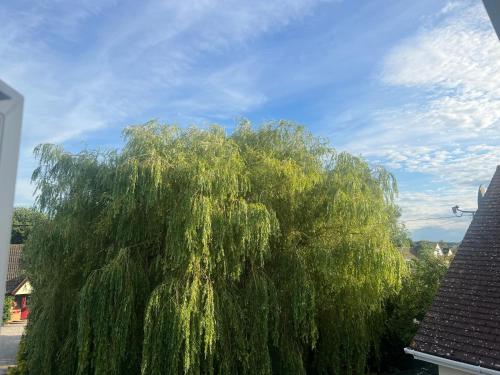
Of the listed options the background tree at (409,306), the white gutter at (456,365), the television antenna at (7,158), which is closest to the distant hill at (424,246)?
the background tree at (409,306)

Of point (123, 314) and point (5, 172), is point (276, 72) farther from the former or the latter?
point (5, 172)

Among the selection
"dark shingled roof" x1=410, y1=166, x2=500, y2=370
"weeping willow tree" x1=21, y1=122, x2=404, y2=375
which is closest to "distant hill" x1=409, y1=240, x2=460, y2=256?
"weeping willow tree" x1=21, y1=122, x2=404, y2=375

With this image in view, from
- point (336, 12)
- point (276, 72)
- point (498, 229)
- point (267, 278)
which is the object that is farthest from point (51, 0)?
point (498, 229)

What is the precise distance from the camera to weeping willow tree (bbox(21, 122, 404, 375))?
7.30 meters

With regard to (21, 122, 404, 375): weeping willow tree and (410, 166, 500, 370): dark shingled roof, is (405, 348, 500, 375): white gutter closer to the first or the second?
(410, 166, 500, 370): dark shingled roof

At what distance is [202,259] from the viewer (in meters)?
7.61

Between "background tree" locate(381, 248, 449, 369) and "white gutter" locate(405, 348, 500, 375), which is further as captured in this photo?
"background tree" locate(381, 248, 449, 369)

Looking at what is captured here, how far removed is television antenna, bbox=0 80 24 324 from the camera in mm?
735

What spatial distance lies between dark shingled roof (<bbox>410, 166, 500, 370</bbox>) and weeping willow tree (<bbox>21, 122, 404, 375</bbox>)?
1.34m

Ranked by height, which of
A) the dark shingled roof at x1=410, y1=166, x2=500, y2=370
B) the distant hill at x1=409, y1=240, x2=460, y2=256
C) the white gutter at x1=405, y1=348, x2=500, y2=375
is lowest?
the white gutter at x1=405, y1=348, x2=500, y2=375

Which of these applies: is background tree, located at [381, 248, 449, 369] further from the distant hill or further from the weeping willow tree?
the weeping willow tree

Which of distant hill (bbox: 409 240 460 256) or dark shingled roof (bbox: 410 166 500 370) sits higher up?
distant hill (bbox: 409 240 460 256)

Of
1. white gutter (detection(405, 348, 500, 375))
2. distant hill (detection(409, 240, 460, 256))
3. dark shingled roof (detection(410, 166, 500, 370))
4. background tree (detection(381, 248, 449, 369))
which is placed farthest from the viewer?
distant hill (detection(409, 240, 460, 256))

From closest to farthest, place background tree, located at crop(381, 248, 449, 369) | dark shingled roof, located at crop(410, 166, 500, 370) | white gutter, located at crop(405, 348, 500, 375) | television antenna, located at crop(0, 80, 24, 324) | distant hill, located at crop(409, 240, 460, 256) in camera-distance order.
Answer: television antenna, located at crop(0, 80, 24, 324) → white gutter, located at crop(405, 348, 500, 375) → dark shingled roof, located at crop(410, 166, 500, 370) → background tree, located at crop(381, 248, 449, 369) → distant hill, located at crop(409, 240, 460, 256)
